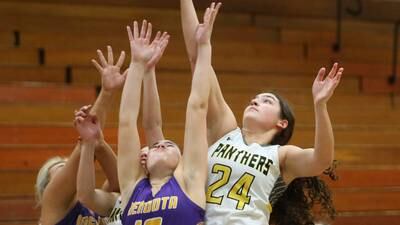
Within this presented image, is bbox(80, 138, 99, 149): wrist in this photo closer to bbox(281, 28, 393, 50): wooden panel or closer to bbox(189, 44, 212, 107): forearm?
bbox(189, 44, 212, 107): forearm

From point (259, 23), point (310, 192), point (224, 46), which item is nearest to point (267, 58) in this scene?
point (224, 46)

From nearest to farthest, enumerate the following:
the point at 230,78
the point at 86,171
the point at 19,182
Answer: the point at 86,171 < the point at 19,182 < the point at 230,78

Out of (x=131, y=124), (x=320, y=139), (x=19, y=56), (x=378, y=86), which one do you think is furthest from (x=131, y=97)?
(x=378, y=86)

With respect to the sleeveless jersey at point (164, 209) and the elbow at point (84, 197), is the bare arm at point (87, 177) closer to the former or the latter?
the elbow at point (84, 197)

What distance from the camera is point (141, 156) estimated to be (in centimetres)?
227

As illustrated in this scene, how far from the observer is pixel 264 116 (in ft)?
7.77

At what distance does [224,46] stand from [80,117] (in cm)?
262

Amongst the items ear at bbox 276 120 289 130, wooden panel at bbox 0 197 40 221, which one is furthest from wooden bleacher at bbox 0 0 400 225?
ear at bbox 276 120 289 130

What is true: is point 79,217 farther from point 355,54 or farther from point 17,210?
point 355,54

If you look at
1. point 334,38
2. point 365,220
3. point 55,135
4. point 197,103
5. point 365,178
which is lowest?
point 365,220

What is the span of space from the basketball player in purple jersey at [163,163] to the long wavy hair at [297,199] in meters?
0.32

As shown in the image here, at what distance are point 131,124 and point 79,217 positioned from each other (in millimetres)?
431

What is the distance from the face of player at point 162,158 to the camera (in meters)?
2.22

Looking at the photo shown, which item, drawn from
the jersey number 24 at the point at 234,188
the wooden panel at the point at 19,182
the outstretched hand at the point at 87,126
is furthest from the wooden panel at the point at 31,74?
the jersey number 24 at the point at 234,188
